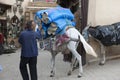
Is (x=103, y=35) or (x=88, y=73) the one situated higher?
(x=103, y=35)

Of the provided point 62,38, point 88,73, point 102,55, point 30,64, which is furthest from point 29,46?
point 102,55

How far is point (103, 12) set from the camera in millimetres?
12312

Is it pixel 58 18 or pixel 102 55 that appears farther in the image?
Answer: pixel 102 55

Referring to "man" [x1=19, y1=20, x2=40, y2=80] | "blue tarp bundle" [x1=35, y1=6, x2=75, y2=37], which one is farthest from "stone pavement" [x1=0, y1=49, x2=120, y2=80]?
"man" [x1=19, y1=20, x2=40, y2=80]

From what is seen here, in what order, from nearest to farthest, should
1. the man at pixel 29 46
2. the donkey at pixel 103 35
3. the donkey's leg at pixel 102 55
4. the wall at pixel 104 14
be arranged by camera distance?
the man at pixel 29 46 → the donkey at pixel 103 35 → the donkey's leg at pixel 102 55 → the wall at pixel 104 14

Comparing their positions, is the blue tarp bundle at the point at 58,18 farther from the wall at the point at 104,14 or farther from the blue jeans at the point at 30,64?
the wall at the point at 104,14

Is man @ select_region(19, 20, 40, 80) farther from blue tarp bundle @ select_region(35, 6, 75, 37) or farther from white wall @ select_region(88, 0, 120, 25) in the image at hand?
white wall @ select_region(88, 0, 120, 25)

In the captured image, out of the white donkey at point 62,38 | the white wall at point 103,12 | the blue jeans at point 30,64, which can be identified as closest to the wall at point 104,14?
the white wall at point 103,12

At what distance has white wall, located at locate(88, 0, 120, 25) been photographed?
1205cm

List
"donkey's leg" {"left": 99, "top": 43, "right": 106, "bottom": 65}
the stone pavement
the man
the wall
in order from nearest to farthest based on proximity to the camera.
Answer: the man < the stone pavement < "donkey's leg" {"left": 99, "top": 43, "right": 106, "bottom": 65} < the wall

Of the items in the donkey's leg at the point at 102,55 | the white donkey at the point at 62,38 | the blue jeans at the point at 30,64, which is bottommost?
the donkey's leg at the point at 102,55

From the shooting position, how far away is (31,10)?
3141 centimetres

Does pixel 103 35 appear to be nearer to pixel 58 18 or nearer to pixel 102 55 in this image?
pixel 102 55

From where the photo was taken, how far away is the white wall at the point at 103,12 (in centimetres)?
1205
